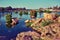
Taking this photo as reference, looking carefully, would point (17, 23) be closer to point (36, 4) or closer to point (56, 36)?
point (36, 4)

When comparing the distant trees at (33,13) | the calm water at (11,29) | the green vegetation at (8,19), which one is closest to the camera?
the calm water at (11,29)

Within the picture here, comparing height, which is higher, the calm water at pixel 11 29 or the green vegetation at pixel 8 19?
the green vegetation at pixel 8 19

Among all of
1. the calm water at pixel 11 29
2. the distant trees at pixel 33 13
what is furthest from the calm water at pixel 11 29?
the distant trees at pixel 33 13

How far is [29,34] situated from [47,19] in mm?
642

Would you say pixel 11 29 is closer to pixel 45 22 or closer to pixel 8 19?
pixel 8 19

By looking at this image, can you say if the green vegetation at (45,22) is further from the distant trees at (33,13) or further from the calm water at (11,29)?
the distant trees at (33,13)

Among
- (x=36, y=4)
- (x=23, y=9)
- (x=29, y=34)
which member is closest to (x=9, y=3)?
(x=23, y=9)

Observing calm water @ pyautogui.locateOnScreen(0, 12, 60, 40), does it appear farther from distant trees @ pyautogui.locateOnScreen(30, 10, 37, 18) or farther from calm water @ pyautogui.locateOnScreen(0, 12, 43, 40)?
distant trees @ pyautogui.locateOnScreen(30, 10, 37, 18)

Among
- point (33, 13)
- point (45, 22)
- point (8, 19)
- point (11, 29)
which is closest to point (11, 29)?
point (11, 29)

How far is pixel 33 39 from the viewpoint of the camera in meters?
3.86

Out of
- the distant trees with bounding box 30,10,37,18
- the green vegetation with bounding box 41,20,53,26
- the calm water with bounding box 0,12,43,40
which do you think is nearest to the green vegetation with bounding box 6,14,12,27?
the calm water with bounding box 0,12,43,40

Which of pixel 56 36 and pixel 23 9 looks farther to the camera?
pixel 23 9

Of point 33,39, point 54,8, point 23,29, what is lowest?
point 33,39

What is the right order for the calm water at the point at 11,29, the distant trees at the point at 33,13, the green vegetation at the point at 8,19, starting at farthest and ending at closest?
the distant trees at the point at 33,13 → the green vegetation at the point at 8,19 → the calm water at the point at 11,29
